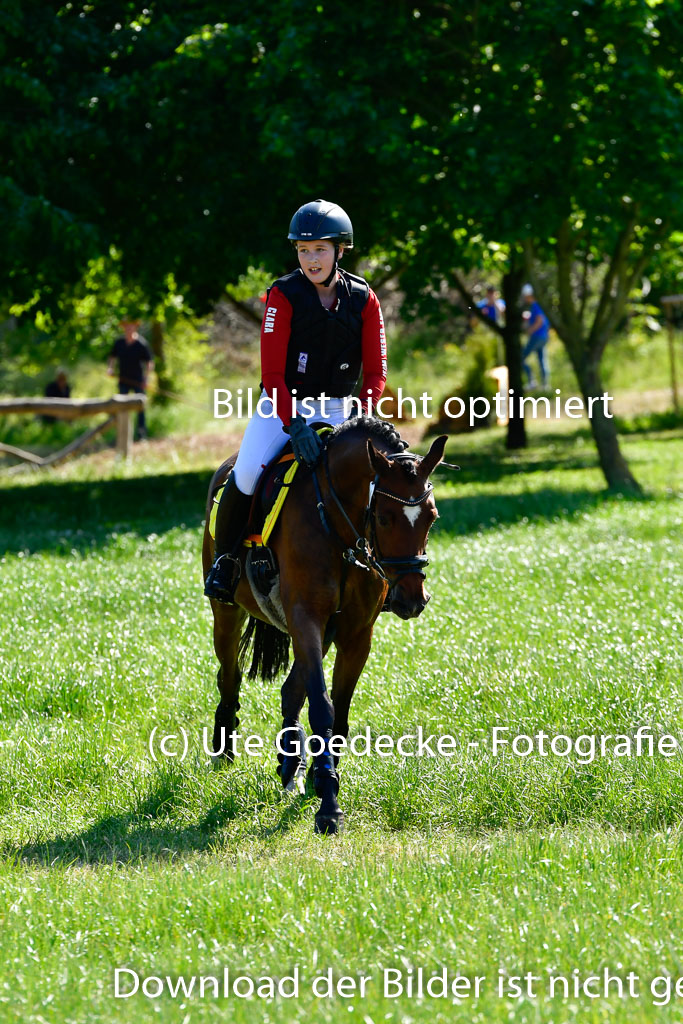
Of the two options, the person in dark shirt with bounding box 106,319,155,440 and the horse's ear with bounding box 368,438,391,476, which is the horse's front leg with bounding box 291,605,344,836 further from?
the person in dark shirt with bounding box 106,319,155,440

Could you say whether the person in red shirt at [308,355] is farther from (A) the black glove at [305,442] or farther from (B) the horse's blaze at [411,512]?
(B) the horse's blaze at [411,512]

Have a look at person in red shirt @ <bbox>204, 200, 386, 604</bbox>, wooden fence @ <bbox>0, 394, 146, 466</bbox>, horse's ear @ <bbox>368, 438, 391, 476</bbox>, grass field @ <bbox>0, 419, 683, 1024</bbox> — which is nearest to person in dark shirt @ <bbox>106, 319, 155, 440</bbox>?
wooden fence @ <bbox>0, 394, 146, 466</bbox>

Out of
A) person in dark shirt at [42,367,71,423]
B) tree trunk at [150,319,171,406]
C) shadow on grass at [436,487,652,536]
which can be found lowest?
shadow on grass at [436,487,652,536]

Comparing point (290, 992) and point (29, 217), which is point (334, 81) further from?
point (290, 992)

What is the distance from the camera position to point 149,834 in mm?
6172

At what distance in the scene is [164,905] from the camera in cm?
475

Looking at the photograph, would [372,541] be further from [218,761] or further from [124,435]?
[124,435]

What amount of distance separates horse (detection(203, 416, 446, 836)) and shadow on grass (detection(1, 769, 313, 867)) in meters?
0.29

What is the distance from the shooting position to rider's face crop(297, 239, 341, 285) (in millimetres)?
6195

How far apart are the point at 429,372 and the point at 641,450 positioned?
58.7 feet

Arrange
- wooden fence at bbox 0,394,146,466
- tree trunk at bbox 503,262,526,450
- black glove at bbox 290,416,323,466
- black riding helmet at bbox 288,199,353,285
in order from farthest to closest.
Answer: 1. tree trunk at bbox 503,262,526,450
2. wooden fence at bbox 0,394,146,466
3. black riding helmet at bbox 288,199,353,285
4. black glove at bbox 290,416,323,466

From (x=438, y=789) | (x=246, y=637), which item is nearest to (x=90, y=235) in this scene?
(x=246, y=637)

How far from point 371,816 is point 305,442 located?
76.9 inches

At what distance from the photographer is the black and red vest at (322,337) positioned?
6.27 meters
